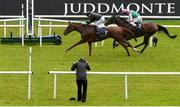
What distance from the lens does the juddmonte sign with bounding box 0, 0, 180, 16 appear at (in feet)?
93.6

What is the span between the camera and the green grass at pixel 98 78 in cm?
1599

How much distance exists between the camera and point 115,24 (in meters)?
22.9

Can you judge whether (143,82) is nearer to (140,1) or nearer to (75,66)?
(75,66)

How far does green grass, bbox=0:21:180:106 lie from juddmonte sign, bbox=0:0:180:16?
352 cm

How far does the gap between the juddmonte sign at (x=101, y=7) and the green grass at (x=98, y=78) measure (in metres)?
3.52

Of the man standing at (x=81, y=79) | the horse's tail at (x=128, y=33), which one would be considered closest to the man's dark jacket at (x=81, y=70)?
the man standing at (x=81, y=79)

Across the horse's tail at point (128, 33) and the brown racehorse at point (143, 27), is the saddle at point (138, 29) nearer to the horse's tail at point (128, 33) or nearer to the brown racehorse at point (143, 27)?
the brown racehorse at point (143, 27)

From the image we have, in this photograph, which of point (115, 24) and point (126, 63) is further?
point (115, 24)

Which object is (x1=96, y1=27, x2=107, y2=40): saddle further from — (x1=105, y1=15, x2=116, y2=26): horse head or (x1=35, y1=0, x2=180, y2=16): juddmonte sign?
(x1=35, y1=0, x2=180, y2=16): juddmonte sign

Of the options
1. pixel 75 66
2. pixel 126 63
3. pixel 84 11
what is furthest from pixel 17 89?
pixel 84 11

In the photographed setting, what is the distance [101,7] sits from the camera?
28.6 meters

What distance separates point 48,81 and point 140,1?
38.7 ft

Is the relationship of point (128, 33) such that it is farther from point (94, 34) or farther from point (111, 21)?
point (94, 34)

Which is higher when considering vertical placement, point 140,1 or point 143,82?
point 140,1
